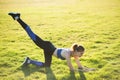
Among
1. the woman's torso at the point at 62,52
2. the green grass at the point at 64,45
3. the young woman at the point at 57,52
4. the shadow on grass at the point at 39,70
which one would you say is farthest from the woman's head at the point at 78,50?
the shadow on grass at the point at 39,70

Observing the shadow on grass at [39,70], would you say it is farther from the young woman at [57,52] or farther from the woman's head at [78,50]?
the woman's head at [78,50]

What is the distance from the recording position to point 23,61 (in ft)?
31.3

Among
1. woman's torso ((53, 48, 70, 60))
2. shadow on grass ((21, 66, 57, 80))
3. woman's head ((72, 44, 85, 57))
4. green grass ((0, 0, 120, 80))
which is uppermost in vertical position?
woman's head ((72, 44, 85, 57))

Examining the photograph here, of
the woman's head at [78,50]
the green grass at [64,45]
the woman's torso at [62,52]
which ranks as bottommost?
the green grass at [64,45]

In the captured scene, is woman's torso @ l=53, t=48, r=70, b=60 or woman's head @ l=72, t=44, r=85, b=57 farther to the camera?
woman's torso @ l=53, t=48, r=70, b=60

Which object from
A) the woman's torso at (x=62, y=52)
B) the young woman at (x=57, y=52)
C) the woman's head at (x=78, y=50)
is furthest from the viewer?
the woman's torso at (x=62, y=52)

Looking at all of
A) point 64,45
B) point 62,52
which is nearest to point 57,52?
point 62,52

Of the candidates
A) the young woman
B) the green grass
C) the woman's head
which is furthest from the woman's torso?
the green grass

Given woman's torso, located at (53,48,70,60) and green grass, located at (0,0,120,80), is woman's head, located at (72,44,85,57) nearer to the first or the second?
woman's torso, located at (53,48,70,60)

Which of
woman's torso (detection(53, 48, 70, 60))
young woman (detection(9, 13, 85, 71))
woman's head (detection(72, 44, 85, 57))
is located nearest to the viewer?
woman's head (detection(72, 44, 85, 57))

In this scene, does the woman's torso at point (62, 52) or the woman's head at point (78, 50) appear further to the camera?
the woman's torso at point (62, 52)

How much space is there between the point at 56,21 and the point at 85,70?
34.2 feet

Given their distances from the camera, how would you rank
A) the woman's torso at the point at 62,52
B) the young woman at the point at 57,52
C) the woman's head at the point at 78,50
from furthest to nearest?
the woman's torso at the point at 62,52 → the young woman at the point at 57,52 → the woman's head at the point at 78,50

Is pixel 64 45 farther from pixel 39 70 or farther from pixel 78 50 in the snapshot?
pixel 78 50
